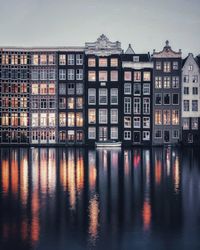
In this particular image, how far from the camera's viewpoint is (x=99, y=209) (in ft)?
75.2

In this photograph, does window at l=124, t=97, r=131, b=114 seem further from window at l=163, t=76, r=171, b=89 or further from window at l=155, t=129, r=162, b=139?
window at l=163, t=76, r=171, b=89

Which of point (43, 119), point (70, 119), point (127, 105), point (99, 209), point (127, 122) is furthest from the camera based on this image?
point (43, 119)

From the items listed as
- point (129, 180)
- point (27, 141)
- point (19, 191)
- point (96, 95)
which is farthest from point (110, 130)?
point (19, 191)

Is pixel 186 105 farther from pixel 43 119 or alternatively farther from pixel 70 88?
pixel 43 119

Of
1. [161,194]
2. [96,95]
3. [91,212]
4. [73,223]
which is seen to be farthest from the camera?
[96,95]

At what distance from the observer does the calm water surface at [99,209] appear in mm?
17062

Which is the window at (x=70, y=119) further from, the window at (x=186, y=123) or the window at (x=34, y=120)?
the window at (x=186, y=123)

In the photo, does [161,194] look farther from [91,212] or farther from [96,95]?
[96,95]

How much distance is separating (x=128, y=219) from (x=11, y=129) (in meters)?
70.0

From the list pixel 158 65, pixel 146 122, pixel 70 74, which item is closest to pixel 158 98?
pixel 146 122

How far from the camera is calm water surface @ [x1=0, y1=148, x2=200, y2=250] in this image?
17.1m

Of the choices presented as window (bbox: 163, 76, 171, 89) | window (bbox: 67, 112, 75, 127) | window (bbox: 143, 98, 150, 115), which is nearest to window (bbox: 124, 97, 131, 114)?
window (bbox: 143, 98, 150, 115)

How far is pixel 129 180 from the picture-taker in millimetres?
34219

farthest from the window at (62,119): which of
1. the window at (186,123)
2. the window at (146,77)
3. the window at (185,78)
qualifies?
the window at (185,78)
